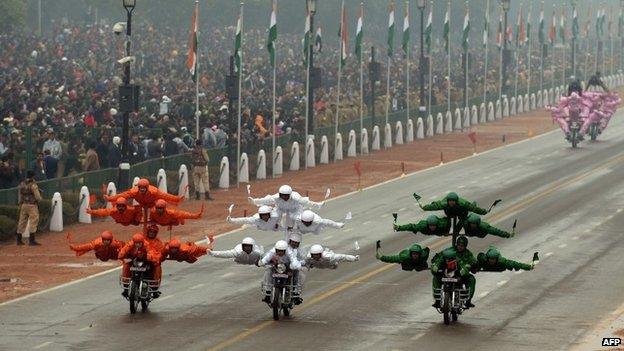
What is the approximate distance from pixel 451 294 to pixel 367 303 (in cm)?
290

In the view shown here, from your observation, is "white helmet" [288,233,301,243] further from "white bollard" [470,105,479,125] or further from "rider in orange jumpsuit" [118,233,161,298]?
"white bollard" [470,105,479,125]

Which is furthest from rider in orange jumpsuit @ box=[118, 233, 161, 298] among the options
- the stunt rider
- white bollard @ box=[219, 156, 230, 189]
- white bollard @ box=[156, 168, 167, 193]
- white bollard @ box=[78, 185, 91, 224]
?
white bollard @ box=[219, 156, 230, 189]

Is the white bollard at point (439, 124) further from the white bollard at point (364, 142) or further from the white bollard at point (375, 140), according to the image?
the white bollard at point (364, 142)

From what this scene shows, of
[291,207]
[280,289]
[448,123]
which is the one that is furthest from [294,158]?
[280,289]

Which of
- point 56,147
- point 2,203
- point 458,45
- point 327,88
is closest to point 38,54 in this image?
point 327,88

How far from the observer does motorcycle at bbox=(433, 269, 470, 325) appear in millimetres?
27375

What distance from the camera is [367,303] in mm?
30219

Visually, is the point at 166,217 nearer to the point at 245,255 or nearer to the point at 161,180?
the point at 245,255

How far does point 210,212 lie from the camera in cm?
4475

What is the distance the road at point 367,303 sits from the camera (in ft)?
86.6

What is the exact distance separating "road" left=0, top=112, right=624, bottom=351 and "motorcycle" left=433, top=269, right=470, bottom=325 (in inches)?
11.9

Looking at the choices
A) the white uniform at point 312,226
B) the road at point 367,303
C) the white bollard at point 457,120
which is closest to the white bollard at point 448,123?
the white bollard at point 457,120

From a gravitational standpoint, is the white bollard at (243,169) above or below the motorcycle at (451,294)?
below

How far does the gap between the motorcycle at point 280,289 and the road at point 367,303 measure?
10.2 inches
